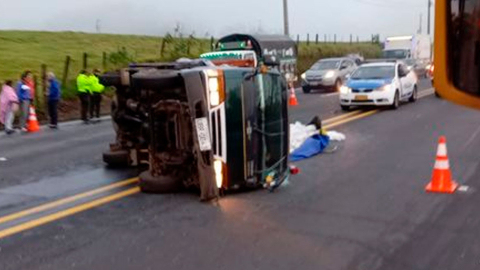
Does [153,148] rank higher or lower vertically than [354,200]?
higher

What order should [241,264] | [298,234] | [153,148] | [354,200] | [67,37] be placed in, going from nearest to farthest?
1. [241,264]
2. [298,234]
3. [354,200]
4. [153,148]
5. [67,37]

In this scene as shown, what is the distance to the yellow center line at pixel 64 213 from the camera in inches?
271

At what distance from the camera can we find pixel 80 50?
39.9 meters

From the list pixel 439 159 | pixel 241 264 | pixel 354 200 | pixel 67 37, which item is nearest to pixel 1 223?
pixel 241 264

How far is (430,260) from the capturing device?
5.77m

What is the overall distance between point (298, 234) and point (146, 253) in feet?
5.22

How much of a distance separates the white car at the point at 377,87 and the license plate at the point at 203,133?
1281 cm

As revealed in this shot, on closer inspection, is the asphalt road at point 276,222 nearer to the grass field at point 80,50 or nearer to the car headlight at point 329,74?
the grass field at point 80,50

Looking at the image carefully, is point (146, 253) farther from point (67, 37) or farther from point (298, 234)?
point (67, 37)

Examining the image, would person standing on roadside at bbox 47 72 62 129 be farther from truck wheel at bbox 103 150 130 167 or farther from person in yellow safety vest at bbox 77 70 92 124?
truck wheel at bbox 103 150 130 167

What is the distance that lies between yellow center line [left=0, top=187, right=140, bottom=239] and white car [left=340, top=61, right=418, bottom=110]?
12389 millimetres

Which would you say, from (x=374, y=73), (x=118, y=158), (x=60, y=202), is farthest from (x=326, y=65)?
(x=60, y=202)

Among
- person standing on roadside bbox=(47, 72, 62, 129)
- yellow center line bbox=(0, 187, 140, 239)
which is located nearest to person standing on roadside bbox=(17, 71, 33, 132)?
person standing on roadside bbox=(47, 72, 62, 129)

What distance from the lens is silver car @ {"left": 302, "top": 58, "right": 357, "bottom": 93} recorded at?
30625 millimetres
